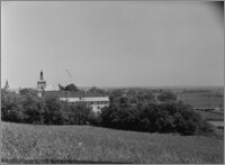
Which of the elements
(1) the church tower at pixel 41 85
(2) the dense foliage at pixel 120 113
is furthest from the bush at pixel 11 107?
(1) the church tower at pixel 41 85

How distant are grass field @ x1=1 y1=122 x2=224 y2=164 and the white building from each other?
27 centimetres

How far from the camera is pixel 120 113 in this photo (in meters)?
3.89

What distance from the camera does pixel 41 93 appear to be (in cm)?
389

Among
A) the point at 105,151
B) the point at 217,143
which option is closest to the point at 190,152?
the point at 217,143

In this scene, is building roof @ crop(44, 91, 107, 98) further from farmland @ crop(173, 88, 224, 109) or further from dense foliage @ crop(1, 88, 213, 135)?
farmland @ crop(173, 88, 224, 109)

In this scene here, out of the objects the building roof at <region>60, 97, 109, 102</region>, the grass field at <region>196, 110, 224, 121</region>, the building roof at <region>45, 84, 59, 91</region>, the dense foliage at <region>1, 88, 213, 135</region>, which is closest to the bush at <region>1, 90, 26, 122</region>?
the dense foliage at <region>1, 88, 213, 135</region>

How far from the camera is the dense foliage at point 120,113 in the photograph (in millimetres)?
3881

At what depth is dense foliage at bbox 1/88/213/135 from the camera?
3.88 m

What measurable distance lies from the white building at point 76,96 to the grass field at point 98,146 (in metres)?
0.27

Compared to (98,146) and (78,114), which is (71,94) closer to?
(78,114)

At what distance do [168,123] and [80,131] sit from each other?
98 centimetres

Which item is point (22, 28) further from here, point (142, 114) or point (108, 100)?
point (142, 114)

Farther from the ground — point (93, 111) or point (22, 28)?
point (22, 28)

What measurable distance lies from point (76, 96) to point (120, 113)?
0.52 m
